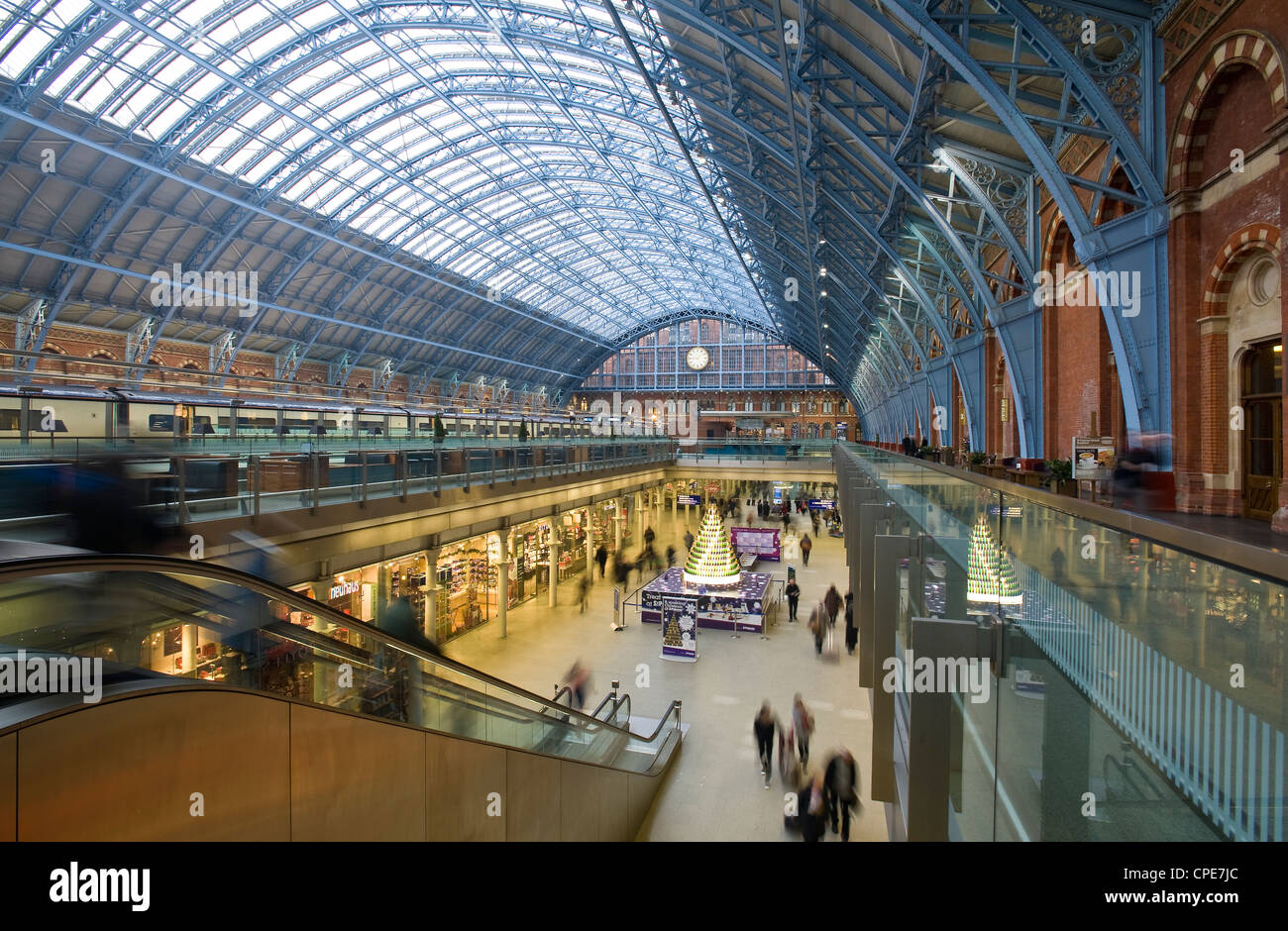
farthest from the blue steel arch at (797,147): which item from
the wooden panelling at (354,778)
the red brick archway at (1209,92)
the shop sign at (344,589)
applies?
the shop sign at (344,589)

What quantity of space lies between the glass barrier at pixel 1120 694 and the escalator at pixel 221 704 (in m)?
3.40

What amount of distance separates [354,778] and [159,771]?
4.29 ft

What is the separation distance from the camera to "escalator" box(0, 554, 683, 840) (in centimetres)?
227

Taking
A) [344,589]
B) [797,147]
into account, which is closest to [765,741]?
[344,589]

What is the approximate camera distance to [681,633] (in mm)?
16000

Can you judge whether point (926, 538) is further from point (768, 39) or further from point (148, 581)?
point (768, 39)

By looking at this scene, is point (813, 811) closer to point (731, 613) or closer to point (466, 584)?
point (731, 613)

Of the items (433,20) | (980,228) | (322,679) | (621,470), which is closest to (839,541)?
(621,470)

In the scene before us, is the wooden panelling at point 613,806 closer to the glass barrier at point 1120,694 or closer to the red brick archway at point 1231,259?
the glass barrier at point 1120,694

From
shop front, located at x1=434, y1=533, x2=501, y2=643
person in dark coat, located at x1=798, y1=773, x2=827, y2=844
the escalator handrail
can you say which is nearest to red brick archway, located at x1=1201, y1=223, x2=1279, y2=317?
person in dark coat, located at x1=798, y1=773, x2=827, y2=844

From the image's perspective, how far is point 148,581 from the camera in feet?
9.03

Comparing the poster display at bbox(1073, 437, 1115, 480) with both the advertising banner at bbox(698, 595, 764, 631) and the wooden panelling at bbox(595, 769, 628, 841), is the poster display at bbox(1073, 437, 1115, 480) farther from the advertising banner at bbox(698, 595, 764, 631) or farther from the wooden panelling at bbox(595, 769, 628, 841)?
the advertising banner at bbox(698, 595, 764, 631)

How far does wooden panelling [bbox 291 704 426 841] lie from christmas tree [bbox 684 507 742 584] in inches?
557
